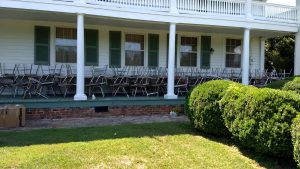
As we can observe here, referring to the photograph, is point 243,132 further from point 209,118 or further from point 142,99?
point 142,99

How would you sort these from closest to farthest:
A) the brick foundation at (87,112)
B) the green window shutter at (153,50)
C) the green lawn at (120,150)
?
1. the green lawn at (120,150)
2. the brick foundation at (87,112)
3. the green window shutter at (153,50)

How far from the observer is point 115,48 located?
491 inches

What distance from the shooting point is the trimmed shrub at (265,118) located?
17.9 feet

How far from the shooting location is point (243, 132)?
6.05 metres

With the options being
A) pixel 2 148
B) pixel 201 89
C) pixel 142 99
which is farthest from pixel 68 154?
pixel 142 99

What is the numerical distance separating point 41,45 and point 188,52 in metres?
5.77

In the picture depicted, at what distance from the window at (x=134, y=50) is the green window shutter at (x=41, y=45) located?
2.90 metres

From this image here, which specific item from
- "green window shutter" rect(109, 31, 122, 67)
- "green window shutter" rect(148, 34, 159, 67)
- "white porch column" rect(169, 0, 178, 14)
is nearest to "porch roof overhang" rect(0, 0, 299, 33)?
"white porch column" rect(169, 0, 178, 14)

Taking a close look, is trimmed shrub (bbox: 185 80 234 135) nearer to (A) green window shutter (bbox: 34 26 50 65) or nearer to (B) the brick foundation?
(B) the brick foundation

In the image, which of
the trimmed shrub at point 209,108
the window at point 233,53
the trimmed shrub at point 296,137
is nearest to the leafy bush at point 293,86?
the trimmed shrub at point 209,108

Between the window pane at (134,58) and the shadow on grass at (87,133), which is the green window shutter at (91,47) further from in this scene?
the shadow on grass at (87,133)

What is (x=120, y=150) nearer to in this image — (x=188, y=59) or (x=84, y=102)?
(x=84, y=102)

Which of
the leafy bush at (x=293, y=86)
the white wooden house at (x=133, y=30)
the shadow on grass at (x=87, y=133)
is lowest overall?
the shadow on grass at (x=87, y=133)

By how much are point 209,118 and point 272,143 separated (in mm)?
1774
